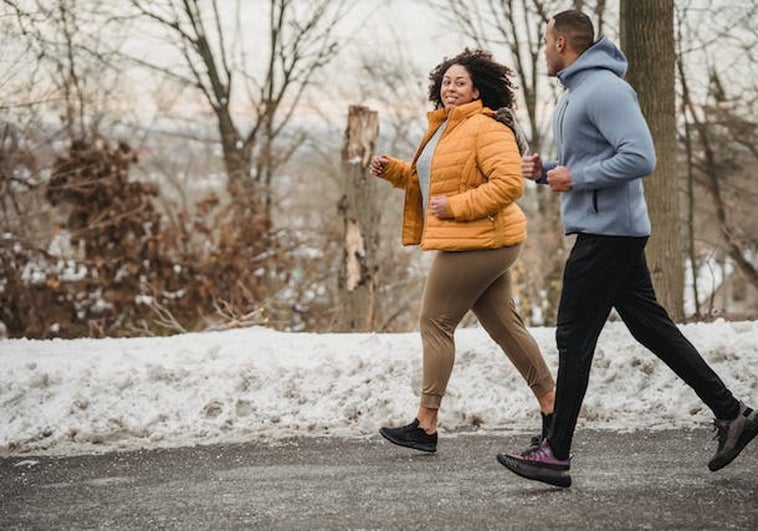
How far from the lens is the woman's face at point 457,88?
4953 millimetres

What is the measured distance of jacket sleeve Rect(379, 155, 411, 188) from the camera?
5.13m

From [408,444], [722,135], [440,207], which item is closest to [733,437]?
[408,444]

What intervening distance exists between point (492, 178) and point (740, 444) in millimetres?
1641

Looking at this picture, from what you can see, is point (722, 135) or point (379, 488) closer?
point (379, 488)

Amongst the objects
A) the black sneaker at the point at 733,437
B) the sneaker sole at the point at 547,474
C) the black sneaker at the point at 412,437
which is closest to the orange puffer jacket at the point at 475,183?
the black sneaker at the point at 412,437

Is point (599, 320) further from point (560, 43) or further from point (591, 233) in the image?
point (560, 43)

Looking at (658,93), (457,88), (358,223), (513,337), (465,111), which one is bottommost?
(513,337)

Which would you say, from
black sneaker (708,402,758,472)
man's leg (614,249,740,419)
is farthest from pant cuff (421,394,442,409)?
black sneaker (708,402,758,472)

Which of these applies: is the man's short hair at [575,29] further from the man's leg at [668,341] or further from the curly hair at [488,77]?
the man's leg at [668,341]

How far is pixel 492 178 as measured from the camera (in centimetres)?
464

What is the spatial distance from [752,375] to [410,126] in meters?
15.5

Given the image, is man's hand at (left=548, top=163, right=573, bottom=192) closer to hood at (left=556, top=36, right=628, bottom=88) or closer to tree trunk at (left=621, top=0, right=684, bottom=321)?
hood at (left=556, top=36, right=628, bottom=88)

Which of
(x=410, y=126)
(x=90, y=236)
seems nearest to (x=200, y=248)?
(x=90, y=236)

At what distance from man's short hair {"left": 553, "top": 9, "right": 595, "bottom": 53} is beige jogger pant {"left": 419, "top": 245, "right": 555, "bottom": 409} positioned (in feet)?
3.53
